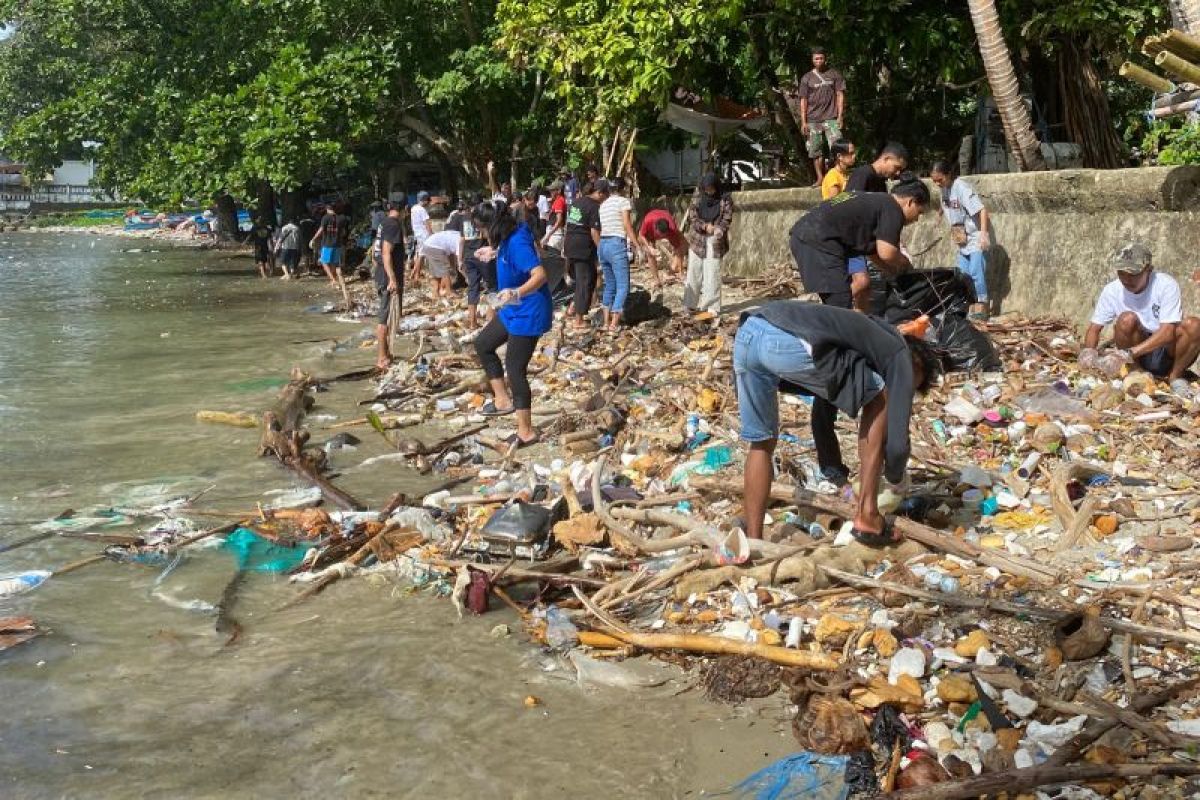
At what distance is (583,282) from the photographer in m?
12.0

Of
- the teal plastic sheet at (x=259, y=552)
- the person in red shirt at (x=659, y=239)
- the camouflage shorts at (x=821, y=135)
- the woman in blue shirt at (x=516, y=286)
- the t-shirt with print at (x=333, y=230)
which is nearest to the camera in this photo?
the teal plastic sheet at (x=259, y=552)

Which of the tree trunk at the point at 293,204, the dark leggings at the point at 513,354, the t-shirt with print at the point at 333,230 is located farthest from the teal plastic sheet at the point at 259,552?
the tree trunk at the point at 293,204

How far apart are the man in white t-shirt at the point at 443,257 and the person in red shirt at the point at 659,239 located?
227 centimetres

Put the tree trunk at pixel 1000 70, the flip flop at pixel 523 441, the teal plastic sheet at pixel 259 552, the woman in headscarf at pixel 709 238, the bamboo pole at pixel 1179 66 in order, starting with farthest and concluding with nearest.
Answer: the woman in headscarf at pixel 709 238 < the tree trunk at pixel 1000 70 < the flip flop at pixel 523 441 < the teal plastic sheet at pixel 259 552 < the bamboo pole at pixel 1179 66

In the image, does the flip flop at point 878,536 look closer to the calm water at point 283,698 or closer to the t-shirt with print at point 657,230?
the calm water at point 283,698

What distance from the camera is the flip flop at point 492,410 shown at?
8816mm

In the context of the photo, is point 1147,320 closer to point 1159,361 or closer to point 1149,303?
point 1149,303

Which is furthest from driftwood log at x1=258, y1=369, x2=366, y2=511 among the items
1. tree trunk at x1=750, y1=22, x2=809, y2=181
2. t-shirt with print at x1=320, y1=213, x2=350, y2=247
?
t-shirt with print at x1=320, y1=213, x2=350, y2=247

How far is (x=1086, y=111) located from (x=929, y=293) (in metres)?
4.41

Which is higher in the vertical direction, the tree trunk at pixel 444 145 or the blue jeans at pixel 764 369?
the tree trunk at pixel 444 145

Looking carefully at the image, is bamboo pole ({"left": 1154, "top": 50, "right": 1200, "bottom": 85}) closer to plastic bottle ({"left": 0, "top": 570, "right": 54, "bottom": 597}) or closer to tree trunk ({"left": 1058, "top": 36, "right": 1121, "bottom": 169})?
plastic bottle ({"left": 0, "top": 570, "right": 54, "bottom": 597})

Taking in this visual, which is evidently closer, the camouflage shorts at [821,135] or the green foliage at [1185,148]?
the green foliage at [1185,148]

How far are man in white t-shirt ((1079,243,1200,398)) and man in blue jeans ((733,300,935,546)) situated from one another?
119 inches

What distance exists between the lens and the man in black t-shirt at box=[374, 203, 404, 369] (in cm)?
1087
